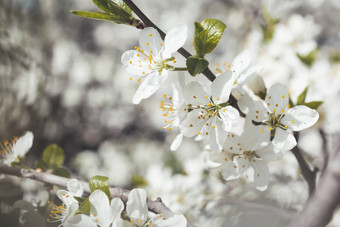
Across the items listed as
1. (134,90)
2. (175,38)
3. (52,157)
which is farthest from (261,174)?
(134,90)

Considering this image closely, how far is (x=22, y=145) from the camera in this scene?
539 mm

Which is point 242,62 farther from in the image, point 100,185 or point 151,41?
point 100,185

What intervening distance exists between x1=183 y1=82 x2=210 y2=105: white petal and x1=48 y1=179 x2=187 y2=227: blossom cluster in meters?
0.13

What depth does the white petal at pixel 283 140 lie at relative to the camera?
1.40 feet

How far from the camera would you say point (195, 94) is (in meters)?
0.42

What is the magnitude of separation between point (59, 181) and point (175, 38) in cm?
27

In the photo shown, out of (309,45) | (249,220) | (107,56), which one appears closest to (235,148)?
(249,220)

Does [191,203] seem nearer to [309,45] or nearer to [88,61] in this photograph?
[309,45]

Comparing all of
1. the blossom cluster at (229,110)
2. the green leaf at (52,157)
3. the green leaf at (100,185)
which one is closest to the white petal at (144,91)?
the blossom cluster at (229,110)

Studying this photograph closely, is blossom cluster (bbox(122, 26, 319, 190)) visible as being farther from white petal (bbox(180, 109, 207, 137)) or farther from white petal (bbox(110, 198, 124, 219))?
white petal (bbox(110, 198, 124, 219))

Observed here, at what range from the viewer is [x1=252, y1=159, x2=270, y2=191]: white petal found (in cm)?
49

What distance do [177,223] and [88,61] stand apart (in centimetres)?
164

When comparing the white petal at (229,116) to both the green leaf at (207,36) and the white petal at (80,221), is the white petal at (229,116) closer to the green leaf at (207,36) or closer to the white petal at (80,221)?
the green leaf at (207,36)

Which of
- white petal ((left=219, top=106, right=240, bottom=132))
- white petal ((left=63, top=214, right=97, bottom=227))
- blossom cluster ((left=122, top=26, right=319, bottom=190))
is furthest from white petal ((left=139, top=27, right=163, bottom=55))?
white petal ((left=63, top=214, right=97, bottom=227))
